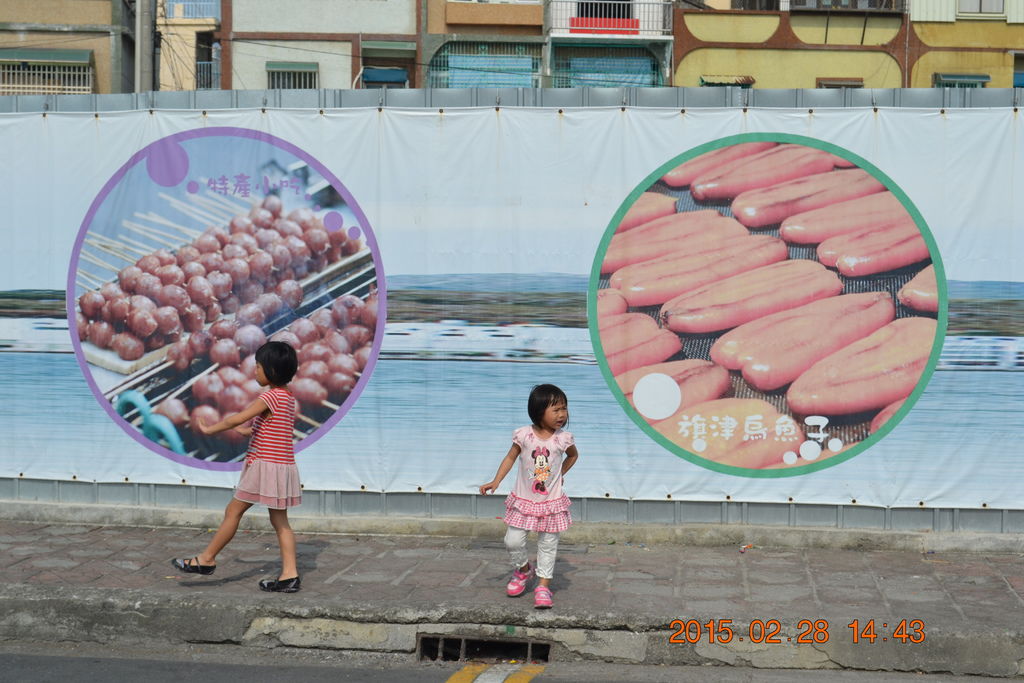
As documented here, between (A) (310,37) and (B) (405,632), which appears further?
(A) (310,37)

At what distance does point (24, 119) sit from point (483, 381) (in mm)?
4008

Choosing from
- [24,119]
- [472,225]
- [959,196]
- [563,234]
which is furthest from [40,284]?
[959,196]

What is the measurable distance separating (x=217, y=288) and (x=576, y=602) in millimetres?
3607

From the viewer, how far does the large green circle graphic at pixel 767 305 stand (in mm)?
7480

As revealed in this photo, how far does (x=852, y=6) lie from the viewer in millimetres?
31750

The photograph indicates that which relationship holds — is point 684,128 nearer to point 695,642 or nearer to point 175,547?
point 695,642

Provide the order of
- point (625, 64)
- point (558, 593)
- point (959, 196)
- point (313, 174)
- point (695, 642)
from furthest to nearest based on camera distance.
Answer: point (625, 64) < point (313, 174) < point (959, 196) < point (558, 593) < point (695, 642)

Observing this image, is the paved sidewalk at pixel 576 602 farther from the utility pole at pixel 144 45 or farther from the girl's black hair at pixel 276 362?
the utility pole at pixel 144 45

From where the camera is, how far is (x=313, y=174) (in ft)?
26.3

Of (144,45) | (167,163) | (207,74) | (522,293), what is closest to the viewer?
(522,293)

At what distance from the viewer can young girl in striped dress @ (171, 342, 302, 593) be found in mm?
6531

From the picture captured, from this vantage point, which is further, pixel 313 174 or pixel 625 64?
pixel 625 64

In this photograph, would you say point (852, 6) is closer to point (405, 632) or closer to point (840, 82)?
point (840, 82)

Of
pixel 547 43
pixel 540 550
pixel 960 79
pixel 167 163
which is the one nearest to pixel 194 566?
pixel 540 550
